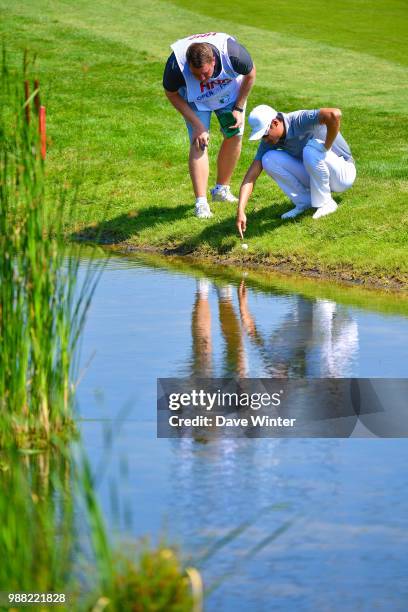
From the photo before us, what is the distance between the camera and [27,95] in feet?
18.9

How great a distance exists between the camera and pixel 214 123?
1727 cm

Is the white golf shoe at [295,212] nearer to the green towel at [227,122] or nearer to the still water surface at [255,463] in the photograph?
the green towel at [227,122]

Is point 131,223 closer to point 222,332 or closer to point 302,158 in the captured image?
point 302,158

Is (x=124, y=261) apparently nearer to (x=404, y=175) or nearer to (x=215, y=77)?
(x=215, y=77)

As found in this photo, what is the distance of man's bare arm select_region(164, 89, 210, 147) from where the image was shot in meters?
11.4

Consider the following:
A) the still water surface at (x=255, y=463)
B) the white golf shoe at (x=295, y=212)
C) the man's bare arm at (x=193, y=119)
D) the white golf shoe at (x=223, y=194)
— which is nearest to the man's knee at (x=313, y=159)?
the white golf shoe at (x=295, y=212)

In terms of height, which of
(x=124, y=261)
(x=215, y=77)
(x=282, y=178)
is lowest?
(x=124, y=261)

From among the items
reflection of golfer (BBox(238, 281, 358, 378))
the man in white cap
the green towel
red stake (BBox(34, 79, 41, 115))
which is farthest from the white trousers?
red stake (BBox(34, 79, 41, 115))

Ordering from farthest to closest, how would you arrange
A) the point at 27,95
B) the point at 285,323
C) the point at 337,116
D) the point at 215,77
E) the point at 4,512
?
the point at 215,77 < the point at 337,116 < the point at 285,323 < the point at 27,95 < the point at 4,512

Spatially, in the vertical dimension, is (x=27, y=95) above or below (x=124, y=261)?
above

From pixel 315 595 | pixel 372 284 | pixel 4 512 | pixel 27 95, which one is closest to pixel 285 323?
pixel 372 284

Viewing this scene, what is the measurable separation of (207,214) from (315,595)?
7.75m

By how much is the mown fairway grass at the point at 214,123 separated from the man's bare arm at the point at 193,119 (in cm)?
57

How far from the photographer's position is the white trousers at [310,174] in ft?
36.0
